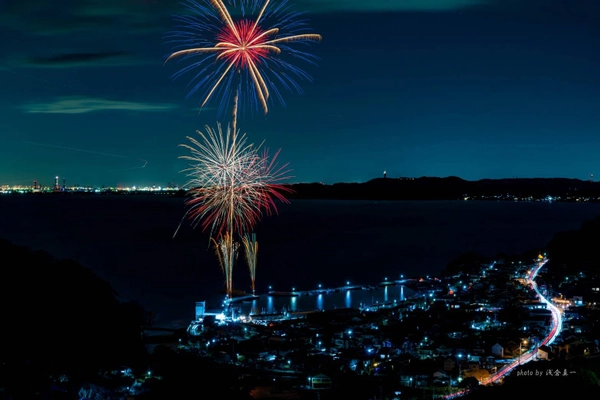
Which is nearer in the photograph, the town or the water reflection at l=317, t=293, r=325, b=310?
the town

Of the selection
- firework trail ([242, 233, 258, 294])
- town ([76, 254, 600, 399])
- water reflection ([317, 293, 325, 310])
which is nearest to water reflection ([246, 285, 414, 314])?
water reflection ([317, 293, 325, 310])

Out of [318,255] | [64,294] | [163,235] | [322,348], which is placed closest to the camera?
[64,294]

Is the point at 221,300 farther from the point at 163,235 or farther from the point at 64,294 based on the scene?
the point at 163,235

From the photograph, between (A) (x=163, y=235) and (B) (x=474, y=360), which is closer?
(B) (x=474, y=360)

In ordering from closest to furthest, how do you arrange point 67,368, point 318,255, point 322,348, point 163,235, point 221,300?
point 67,368
point 322,348
point 221,300
point 318,255
point 163,235

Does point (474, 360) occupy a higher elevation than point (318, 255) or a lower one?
lower

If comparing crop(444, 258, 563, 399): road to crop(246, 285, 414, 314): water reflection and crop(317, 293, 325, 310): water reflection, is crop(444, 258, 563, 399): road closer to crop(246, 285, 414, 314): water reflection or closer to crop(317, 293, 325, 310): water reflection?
crop(246, 285, 414, 314): water reflection

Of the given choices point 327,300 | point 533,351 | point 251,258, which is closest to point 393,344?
point 533,351

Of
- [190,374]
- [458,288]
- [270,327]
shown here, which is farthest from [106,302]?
[458,288]

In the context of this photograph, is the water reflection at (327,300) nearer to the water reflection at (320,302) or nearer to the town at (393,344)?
the water reflection at (320,302)

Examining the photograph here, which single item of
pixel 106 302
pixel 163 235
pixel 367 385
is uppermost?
pixel 163 235

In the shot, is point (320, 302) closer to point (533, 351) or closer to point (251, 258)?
point (251, 258)
